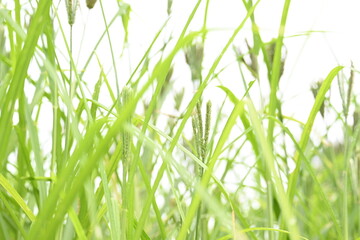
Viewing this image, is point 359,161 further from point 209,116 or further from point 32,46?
point 32,46

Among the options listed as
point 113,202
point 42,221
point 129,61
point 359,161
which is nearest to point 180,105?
point 129,61

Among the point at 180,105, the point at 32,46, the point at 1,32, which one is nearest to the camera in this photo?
the point at 32,46

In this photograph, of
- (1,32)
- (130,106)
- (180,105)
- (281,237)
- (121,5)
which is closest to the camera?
(130,106)

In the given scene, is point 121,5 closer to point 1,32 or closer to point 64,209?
point 1,32

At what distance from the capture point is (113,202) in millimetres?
700

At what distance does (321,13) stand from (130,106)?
549mm

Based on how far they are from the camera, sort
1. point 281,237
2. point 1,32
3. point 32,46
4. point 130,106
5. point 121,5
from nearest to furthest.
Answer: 1. point 130,106
2. point 32,46
3. point 281,237
4. point 1,32
5. point 121,5

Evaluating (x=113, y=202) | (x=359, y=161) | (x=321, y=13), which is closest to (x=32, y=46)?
(x=113, y=202)

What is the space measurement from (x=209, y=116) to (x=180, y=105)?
84 cm

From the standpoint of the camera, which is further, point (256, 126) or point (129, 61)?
point (129, 61)

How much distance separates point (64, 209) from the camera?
459 millimetres

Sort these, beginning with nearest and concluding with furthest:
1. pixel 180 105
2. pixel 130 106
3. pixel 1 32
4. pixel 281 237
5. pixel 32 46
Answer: pixel 130 106, pixel 32 46, pixel 281 237, pixel 1 32, pixel 180 105

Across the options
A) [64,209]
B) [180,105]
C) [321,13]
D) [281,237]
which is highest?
[321,13]

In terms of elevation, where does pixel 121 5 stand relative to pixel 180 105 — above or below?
above
